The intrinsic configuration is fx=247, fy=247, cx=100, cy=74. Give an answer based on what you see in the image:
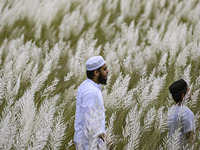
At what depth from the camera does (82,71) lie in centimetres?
341

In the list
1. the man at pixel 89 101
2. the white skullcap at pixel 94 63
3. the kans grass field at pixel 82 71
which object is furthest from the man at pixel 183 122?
the white skullcap at pixel 94 63

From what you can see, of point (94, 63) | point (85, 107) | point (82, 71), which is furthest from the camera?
point (82, 71)

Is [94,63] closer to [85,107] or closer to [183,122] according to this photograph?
[85,107]

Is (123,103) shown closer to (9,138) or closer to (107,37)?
(9,138)

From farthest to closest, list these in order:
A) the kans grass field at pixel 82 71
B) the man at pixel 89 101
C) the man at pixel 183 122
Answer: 1. the man at pixel 183 122
2. the man at pixel 89 101
3. the kans grass field at pixel 82 71

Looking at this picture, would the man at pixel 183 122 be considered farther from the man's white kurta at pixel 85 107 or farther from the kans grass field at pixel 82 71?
the man's white kurta at pixel 85 107

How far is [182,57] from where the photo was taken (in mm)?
3748

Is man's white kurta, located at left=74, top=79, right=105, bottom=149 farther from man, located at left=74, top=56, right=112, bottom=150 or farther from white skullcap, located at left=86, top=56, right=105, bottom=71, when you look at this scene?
white skullcap, located at left=86, top=56, right=105, bottom=71

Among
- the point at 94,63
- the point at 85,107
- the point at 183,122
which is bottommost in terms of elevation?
the point at 183,122

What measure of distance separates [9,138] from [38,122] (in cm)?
22

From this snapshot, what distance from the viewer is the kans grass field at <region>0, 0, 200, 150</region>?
6.07ft

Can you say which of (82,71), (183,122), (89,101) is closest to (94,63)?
(89,101)

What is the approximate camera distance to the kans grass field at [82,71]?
1.85 meters

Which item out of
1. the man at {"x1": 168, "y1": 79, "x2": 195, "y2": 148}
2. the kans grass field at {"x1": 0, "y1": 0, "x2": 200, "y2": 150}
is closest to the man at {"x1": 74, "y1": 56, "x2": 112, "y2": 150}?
the kans grass field at {"x1": 0, "y1": 0, "x2": 200, "y2": 150}
